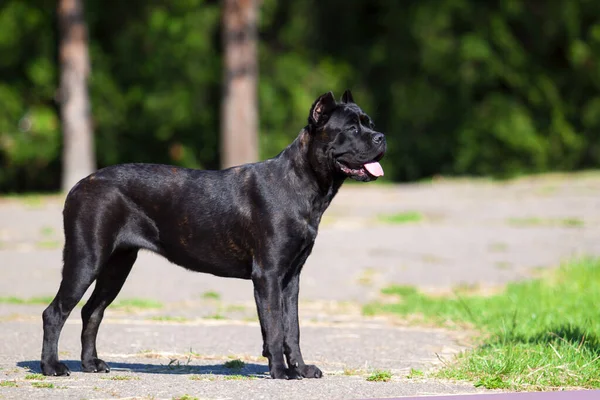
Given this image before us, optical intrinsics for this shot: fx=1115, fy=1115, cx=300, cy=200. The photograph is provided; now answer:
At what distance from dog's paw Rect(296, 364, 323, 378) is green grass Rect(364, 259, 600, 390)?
83 cm

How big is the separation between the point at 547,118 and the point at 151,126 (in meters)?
8.93

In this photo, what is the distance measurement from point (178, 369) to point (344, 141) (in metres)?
2.00

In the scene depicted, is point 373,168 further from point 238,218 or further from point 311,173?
point 238,218

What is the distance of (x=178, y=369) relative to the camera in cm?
789

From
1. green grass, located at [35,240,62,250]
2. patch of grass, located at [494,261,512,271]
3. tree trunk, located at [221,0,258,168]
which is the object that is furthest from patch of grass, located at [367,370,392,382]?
tree trunk, located at [221,0,258,168]

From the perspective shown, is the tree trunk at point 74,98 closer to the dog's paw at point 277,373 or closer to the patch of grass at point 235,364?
the patch of grass at point 235,364

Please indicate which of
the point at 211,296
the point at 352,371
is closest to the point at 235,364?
the point at 352,371

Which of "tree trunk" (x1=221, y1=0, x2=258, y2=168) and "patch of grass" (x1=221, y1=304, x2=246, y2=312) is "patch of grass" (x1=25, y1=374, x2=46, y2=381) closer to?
"patch of grass" (x1=221, y1=304, x2=246, y2=312)

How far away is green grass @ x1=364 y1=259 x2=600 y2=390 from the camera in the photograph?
7375 millimetres

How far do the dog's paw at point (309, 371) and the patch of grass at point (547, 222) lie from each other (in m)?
11.0

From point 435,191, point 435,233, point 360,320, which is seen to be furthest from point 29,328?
point 435,191

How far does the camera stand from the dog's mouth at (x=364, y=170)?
7.55 meters

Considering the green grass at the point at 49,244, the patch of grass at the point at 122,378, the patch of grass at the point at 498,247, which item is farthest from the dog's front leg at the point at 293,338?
the green grass at the point at 49,244

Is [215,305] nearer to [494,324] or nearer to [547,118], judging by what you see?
[494,324]
